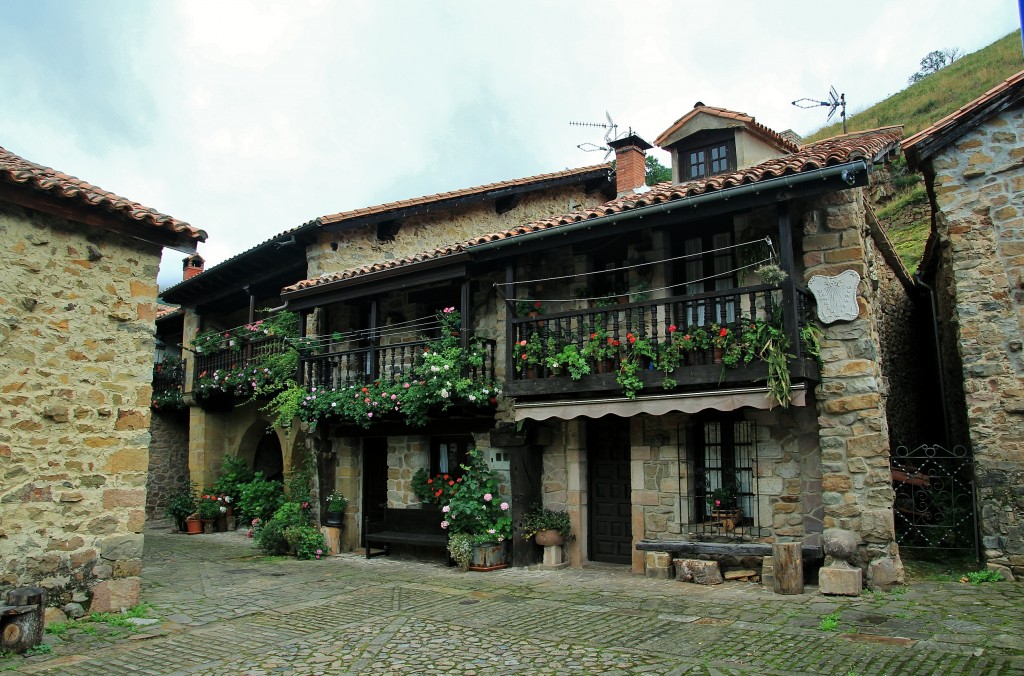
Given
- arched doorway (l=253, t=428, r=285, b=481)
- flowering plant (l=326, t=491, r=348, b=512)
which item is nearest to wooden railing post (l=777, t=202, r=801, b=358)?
flowering plant (l=326, t=491, r=348, b=512)

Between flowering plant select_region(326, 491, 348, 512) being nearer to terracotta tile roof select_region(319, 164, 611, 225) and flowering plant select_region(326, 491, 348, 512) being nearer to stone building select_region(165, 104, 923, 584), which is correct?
stone building select_region(165, 104, 923, 584)

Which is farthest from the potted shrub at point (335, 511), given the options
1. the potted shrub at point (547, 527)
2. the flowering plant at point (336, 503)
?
the potted shrub at point (547, 527)

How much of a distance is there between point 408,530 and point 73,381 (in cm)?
587

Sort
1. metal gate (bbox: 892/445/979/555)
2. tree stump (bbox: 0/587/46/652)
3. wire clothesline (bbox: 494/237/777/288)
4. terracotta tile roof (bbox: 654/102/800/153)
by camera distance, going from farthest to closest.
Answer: terracotta tile roof (bbox: 654/102/800/153), wire clothesline (bbox: 494/237/777/288), metal gate (bbox: 892/445/979/555), tree stump (bbox: 0/587/46/652)

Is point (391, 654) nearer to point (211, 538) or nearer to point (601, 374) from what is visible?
point (601, 374)

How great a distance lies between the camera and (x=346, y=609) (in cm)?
834

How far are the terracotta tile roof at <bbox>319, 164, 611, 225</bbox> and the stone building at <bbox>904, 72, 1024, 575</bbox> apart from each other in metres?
6.32

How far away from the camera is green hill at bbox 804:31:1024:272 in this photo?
20.7 m

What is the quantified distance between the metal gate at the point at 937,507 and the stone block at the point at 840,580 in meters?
1.36

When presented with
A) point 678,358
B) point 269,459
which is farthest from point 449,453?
point 269,459

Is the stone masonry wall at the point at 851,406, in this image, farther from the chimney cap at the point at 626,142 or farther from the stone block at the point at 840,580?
the chimney cap at the point at 626,142

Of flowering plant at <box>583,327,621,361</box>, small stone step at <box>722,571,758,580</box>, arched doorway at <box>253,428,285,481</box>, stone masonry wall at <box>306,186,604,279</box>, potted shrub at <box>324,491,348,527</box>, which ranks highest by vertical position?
stone masonry wall at <box>306,186,604,279</box>

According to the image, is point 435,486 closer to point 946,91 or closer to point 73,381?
point 73,381

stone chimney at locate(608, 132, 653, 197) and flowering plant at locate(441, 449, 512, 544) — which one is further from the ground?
stone chimney at locate(608, 132, 653, 197)
